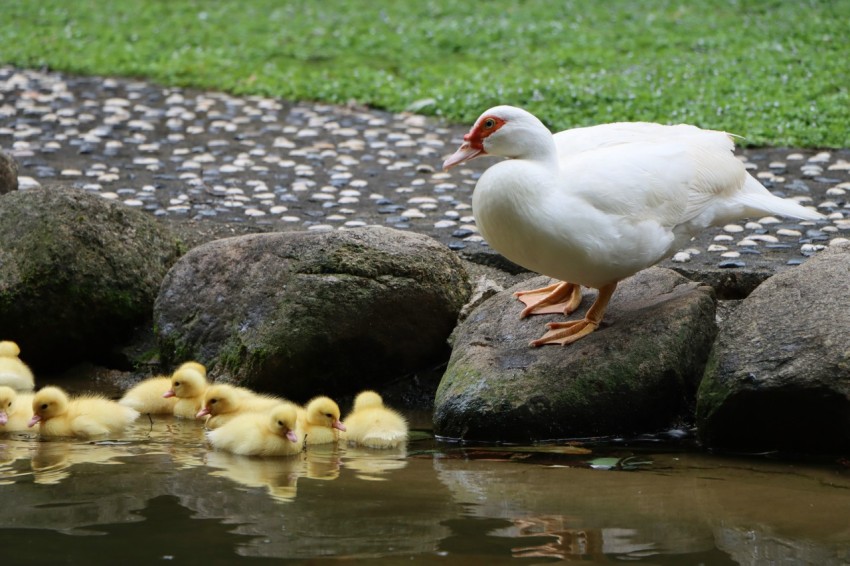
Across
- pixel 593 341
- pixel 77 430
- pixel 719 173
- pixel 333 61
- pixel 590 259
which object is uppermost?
pixel 333 61

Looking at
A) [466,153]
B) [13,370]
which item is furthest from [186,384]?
[466,153]

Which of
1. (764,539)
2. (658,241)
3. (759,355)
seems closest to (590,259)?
(658,241)

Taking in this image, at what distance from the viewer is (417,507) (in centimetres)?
425

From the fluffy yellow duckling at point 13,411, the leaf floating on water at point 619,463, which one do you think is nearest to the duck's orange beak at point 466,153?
the leaf floating on water at point 619,463

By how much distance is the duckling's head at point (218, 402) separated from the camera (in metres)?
5.66

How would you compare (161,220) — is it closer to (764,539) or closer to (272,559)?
(272,559)

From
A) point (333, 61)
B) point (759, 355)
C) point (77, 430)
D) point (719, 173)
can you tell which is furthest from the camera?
point (333, 61)

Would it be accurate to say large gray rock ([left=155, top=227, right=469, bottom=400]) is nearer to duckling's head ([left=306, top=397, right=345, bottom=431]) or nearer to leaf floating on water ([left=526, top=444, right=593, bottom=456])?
duckling's head ([left=306, top=397, right=345, bottom=431])

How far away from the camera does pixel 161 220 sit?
Answer: 7.98m

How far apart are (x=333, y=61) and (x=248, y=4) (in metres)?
3.68

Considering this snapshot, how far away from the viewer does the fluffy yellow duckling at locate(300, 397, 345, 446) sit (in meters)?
5.43

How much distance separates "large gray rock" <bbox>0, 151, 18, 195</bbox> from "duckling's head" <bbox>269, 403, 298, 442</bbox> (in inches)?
137

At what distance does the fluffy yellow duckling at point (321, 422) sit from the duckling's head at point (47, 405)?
3.73 ft

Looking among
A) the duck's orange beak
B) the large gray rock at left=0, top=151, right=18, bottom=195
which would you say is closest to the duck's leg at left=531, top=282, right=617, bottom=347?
the duck's orange beak
